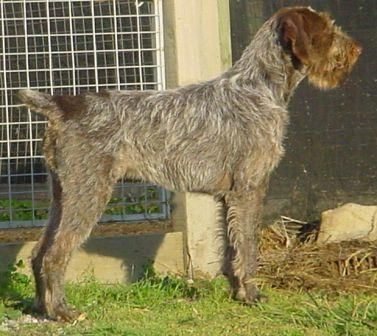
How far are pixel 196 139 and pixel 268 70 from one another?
2.72 feet

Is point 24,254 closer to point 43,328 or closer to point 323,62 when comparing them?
point 43,328

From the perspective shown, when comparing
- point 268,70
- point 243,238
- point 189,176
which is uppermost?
point 268,70

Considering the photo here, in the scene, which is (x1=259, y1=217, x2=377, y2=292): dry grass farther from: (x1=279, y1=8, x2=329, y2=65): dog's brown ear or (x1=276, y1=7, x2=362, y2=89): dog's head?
(x1=279, y1=8, x2=329, y2=65): dog's brown ear

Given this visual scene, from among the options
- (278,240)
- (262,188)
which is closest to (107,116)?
(262,188)

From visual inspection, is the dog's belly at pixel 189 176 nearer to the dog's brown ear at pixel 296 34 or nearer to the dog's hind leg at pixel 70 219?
the dog's hind leg at pixel 70 219

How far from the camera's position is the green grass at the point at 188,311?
792cm

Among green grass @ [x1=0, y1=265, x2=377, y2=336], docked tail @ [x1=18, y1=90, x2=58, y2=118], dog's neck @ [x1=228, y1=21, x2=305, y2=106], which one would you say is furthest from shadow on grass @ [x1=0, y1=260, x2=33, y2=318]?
dog's neck @ [x1=228, y1=21, x2=305, y2=106]

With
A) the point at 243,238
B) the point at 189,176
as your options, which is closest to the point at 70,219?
the point at 189,176

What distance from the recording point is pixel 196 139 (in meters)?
8.90

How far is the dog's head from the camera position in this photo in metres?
9.00

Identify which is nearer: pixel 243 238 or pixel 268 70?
pixel 243 238

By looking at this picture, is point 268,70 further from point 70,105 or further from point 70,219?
point 70,219

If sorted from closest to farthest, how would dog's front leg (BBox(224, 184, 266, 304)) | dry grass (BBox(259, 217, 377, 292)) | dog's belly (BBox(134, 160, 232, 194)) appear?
dog's belly (BBox(134, 160, 232, 194)) < dog's front leg (BBox(224, 184, 266, 304)) < dry grass (BBox(259, 217, 377, 292))

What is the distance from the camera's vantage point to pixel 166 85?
1029 centimetres
